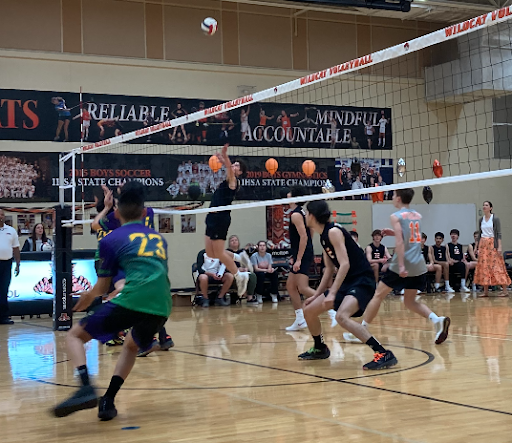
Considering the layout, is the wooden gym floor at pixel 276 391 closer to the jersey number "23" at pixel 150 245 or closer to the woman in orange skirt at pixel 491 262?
the jersey number "23" at pixel 150 245

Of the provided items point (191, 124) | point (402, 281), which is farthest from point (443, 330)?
point (191, 124)

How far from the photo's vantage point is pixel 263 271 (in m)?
15.1

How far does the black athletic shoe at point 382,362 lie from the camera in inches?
236

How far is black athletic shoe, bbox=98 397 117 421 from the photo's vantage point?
4.38m

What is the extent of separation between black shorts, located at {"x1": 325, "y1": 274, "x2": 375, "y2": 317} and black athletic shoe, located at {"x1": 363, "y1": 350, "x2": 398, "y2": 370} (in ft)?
1.40

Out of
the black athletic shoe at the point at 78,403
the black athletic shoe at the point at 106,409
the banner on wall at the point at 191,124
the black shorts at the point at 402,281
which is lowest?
the black athletic shoe at the point at 106,409

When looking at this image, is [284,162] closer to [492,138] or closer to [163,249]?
[492,138]

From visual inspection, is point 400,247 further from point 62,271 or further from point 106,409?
point 62,271

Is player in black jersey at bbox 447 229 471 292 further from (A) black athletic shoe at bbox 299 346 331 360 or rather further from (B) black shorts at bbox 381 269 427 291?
(A) black athletic shoe at bbox 299 346 331 360

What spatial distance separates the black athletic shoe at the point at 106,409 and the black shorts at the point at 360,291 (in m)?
2.54

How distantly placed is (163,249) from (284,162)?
508 inches

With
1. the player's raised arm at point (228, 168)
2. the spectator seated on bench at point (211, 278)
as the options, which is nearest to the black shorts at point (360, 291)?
the player's raised arm at point (228, 168)

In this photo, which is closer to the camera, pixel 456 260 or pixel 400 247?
pixel 400 247

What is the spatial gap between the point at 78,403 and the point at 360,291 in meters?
2.93
